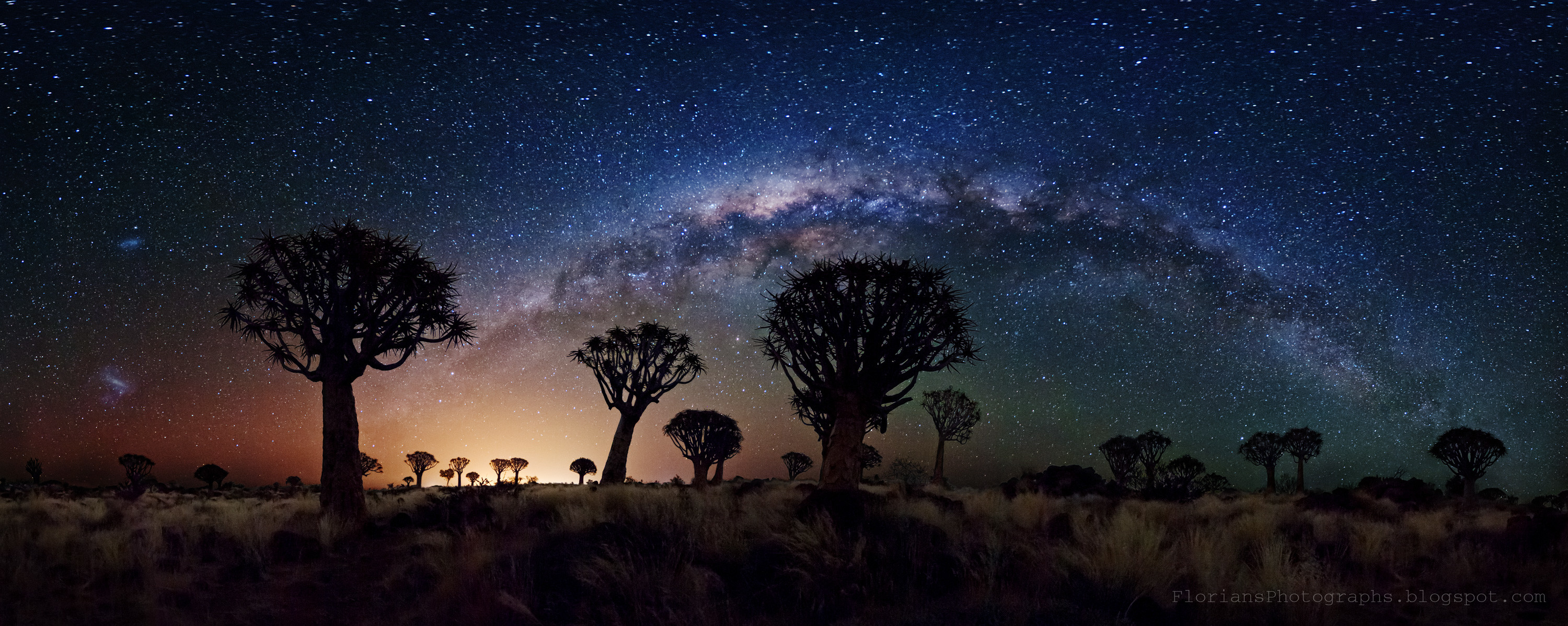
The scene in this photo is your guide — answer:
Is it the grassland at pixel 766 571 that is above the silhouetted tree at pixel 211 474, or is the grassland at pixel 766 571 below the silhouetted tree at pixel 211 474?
above

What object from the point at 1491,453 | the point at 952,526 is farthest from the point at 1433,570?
the point at 1491,453

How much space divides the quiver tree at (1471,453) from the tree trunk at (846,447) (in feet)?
134

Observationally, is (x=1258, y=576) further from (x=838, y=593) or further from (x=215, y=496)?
(x=215, y=496)

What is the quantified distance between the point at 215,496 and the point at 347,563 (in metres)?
27.7

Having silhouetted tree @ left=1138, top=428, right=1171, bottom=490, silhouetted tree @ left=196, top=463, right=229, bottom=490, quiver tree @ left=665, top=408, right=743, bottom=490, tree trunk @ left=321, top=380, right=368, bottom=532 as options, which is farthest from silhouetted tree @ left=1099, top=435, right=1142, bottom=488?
silhouetted tree @ left=196, top=463, right=229, bottom=490

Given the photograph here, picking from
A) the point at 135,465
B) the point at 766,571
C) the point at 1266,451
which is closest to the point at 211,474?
the point at 135,465

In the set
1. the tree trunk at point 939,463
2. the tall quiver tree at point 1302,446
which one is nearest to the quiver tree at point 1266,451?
the tall quiver tree at point 1302,446

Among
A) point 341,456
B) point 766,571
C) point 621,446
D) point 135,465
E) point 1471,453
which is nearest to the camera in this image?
point 766,571

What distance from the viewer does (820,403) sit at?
14320 millimetres

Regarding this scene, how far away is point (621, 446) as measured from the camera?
86.2 ft

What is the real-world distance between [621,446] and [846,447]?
50.4 ft

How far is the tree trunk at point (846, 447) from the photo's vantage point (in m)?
13.3

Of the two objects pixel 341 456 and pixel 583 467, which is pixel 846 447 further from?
pixel 583 467

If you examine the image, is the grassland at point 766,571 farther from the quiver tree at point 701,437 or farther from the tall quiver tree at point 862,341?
the quiver tree at point 701,437
